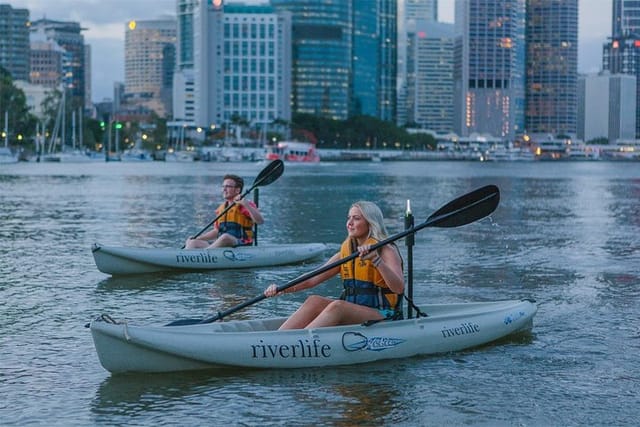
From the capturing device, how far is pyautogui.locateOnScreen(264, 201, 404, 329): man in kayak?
11.4m

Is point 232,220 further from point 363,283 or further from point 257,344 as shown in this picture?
point 257,344

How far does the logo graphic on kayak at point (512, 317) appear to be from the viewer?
1320cm

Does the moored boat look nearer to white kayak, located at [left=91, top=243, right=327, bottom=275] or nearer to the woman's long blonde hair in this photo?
white kayak, located at [left=91, top=243, right=327, bottom=275]

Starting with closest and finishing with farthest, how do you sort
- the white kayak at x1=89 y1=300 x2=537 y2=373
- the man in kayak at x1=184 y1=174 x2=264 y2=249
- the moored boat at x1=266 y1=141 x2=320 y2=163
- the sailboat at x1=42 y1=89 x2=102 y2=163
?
the white kayak at x1=89 y1=300 x2=537 y2=373 < the man in kayak at x1=184 y1=174 x2=264 y2=249 < the sailboat at x1=42 y1=89 x2=102 y2=163 < the moored boat at x1=266 y1=141 x2=320 y2=163

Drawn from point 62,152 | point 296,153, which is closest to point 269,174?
point 62,152

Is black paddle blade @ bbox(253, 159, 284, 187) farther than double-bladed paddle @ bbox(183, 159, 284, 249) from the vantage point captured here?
Yes

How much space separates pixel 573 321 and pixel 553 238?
48.3ft

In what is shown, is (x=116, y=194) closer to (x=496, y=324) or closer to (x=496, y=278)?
(x=496, y=278)

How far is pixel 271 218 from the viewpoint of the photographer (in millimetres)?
38031

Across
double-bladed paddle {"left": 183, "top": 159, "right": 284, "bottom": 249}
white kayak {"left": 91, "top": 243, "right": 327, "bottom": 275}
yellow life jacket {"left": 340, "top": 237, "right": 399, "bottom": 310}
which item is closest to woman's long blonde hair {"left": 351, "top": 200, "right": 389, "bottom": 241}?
yellow life jacket {"left": 340, "top": 237, "right": 399, "bottom": 310}

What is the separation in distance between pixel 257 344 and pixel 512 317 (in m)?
3.61

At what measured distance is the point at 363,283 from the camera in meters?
11.7

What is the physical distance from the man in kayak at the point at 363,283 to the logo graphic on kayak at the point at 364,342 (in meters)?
0.15

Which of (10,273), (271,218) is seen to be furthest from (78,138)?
(10,273)
